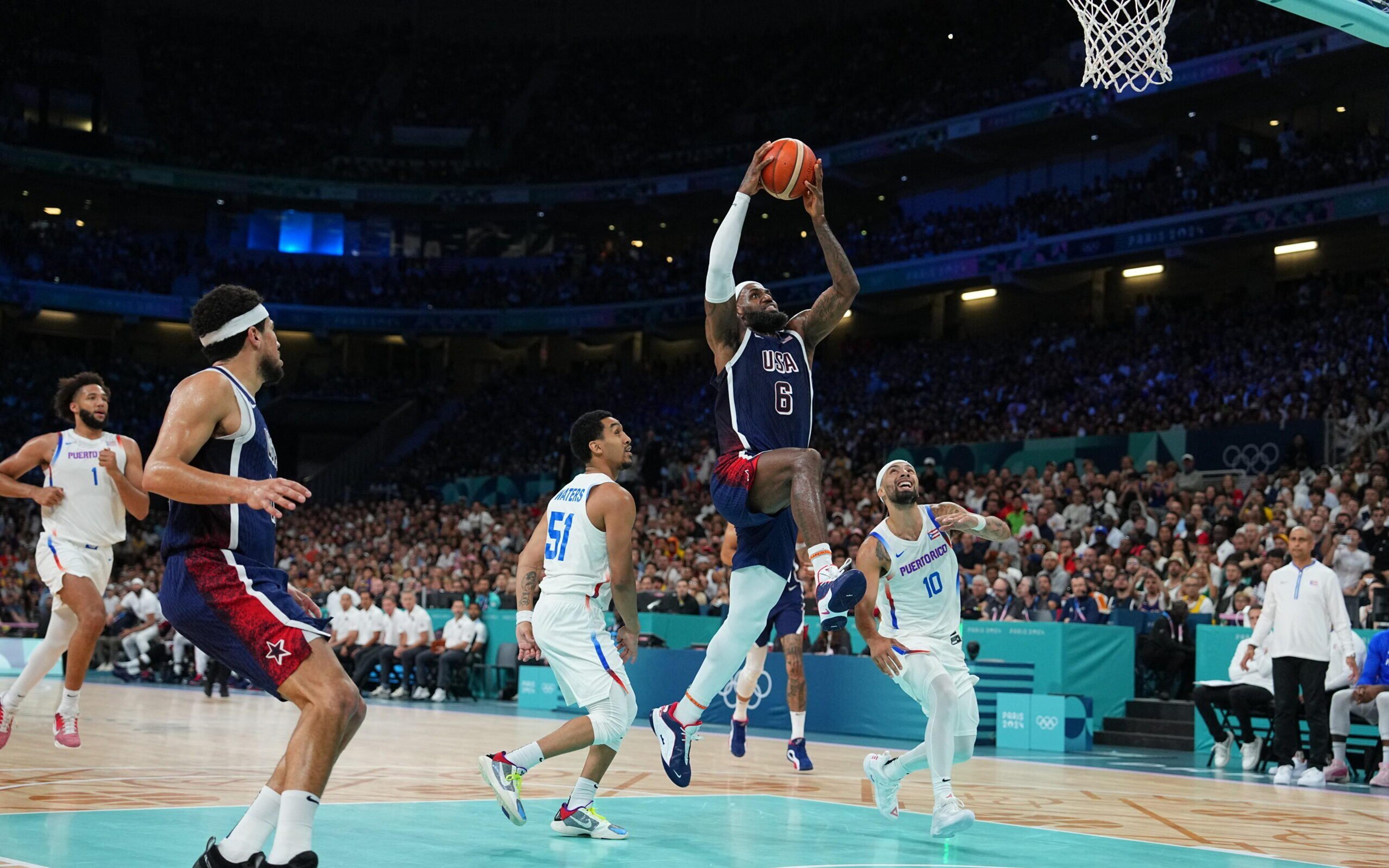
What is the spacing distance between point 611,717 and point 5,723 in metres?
4.94

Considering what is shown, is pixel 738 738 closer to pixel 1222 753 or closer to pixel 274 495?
pixel 1222 753

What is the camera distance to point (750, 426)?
756 cm

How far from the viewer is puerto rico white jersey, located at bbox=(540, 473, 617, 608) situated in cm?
748

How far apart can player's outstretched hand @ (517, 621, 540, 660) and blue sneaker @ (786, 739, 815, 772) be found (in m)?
4.22

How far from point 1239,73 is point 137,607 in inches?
987

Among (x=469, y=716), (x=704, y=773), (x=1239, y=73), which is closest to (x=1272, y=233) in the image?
(x=1239, y=73)

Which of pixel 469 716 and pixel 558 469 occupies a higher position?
pixel 558 469

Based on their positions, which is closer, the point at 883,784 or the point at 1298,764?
the point at 883,784

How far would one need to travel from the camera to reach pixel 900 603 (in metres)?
8.42

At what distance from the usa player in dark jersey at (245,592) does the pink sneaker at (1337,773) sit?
10.6m

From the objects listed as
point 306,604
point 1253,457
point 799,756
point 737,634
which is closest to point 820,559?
point 737,634

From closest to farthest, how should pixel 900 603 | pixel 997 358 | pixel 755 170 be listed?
pixel 755 170, pixel 900 603, pixel 997 358

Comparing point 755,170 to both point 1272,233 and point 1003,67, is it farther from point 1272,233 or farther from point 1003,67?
point 1003,67

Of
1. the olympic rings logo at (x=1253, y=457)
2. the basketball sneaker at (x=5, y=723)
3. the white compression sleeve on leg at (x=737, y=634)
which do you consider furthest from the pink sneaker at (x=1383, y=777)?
the basketball sneaker at (x=5, y=723)
